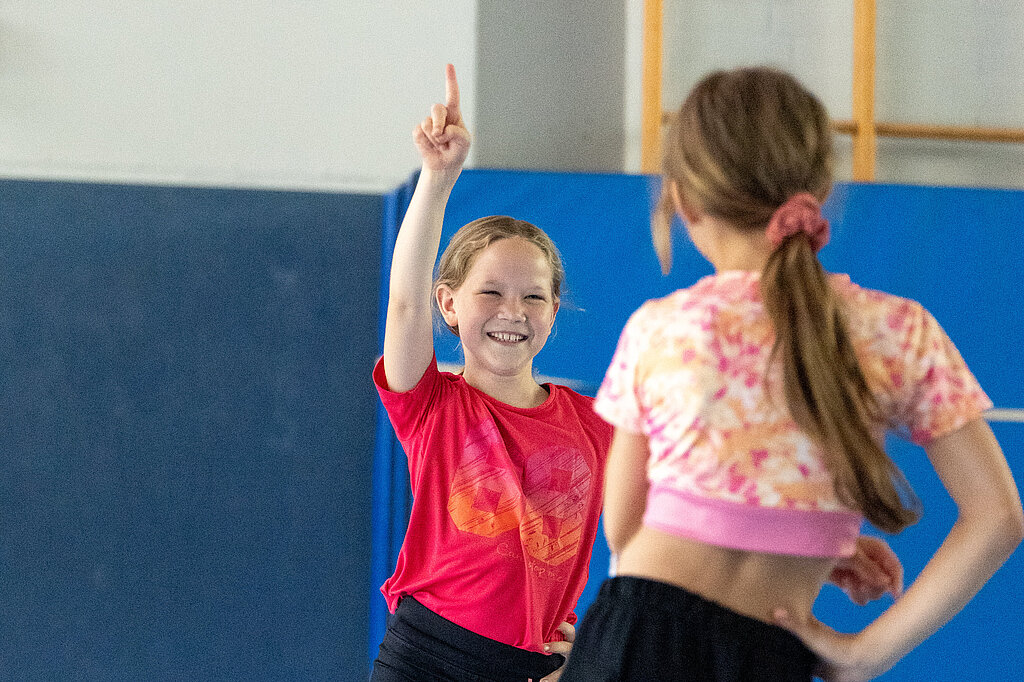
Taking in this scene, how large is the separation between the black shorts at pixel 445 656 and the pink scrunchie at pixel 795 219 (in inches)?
30.2

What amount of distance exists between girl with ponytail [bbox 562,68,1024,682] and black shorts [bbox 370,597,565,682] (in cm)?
51

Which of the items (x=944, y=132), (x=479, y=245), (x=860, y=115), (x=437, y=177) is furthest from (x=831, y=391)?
(x=944, y=132)

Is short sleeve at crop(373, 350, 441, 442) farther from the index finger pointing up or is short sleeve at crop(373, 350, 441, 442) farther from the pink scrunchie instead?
the pink scrunchie

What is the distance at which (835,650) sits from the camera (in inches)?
35.3

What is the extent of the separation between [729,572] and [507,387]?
2.48 ft

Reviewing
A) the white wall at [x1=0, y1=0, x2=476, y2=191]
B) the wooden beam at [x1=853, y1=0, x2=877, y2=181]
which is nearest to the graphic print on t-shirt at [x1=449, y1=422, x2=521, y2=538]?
the white wall at [x1=0, y1=0, x2=476, y2=191]

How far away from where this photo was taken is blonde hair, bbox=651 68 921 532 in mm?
840

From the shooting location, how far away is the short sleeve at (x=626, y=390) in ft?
2.98

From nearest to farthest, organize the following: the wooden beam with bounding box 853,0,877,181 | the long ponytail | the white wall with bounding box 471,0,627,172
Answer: the long ponytail
the white wall with bounding box 471,0,627,172
the wooden beam with bounding box 853,0,877,181

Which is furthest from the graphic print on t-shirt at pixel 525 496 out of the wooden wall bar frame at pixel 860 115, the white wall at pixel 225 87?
the wooden wall bar frame at pixel 860 115

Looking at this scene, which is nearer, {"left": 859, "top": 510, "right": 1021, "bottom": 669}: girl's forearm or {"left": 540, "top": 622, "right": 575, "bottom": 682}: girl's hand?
{"left": 859, "top": 510, "right": 1021, "bottom": 669}: girl's forearm

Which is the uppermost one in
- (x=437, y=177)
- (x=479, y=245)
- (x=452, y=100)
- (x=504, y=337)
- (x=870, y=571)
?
(x=452, y=100)

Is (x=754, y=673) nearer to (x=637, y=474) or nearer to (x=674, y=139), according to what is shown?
(x=637, y=474)

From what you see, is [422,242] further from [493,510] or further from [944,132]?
[944,132]
